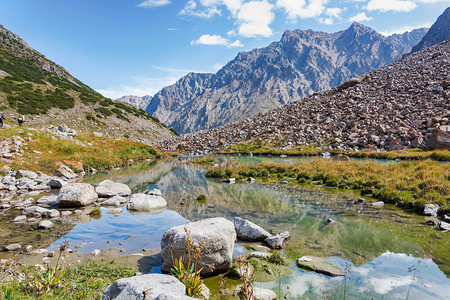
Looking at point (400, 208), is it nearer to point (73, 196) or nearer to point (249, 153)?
point (73, 196)

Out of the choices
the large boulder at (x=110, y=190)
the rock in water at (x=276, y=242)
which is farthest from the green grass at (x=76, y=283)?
the large boulder at (x=110, y=190)

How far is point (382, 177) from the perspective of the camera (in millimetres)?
19312

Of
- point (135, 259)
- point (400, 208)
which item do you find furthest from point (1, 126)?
point (400, 208)

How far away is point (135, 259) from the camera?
8758 mm

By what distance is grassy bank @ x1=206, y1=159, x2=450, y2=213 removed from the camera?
14508 millimetres

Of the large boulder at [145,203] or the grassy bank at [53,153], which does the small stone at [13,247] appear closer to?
the large boulder at [145,203]

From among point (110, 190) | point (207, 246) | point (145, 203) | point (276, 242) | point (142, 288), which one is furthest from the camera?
point (110, 190)

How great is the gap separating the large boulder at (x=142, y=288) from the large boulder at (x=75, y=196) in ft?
43.1

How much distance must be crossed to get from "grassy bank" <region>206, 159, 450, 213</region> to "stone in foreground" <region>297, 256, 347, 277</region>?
9170 mm

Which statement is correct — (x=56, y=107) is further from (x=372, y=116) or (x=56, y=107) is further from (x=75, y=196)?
(x=372, y=116)

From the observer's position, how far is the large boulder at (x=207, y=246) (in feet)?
24.8

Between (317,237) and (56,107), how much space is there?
79341 mm

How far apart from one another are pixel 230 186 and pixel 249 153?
32903 millimetres

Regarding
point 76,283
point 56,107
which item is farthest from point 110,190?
point 56,107
